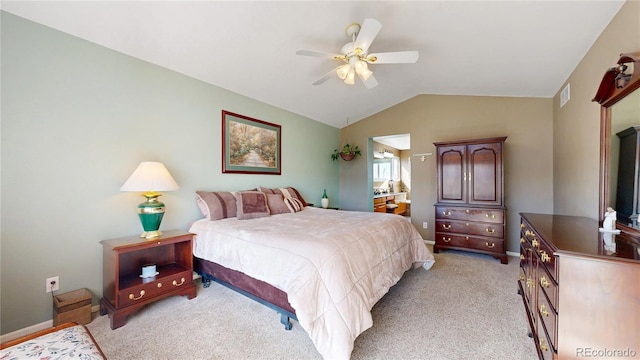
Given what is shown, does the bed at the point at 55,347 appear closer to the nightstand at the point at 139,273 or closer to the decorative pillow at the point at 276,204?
the nightstand at the point at 139,273

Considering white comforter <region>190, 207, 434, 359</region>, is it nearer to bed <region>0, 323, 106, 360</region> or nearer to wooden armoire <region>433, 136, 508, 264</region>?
bed <region>0, 323, 106, 360</region>

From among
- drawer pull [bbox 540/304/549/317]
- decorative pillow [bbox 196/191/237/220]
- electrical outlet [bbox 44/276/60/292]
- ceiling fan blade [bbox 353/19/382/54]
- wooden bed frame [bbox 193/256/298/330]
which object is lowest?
wooden bed frame [bbox 193/256/298/330]

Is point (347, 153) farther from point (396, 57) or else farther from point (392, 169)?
point (392, 169)

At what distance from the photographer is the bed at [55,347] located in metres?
0.98

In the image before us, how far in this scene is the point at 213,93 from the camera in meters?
3.26

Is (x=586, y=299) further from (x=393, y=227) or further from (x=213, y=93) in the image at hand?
(x=213, y=93)

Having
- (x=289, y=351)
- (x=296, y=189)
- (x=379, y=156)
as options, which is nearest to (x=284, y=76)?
(x=296, y=189)

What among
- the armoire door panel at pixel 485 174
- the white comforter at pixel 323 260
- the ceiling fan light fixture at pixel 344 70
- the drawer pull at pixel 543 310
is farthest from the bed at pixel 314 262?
the ceiling fan light fixture at pixel 344 70

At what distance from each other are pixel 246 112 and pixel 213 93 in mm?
538

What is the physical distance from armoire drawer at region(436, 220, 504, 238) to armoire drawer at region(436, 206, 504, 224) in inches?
2.4

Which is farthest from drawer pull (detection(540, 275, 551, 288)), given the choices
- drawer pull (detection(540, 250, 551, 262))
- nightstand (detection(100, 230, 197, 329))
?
nightstand (detection(100, 230, 197, 329))

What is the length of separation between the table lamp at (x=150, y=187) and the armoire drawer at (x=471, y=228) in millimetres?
3832

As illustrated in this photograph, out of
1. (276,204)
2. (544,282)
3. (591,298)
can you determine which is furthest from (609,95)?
(276,204)

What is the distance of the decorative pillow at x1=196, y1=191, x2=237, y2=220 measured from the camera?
2887mm
